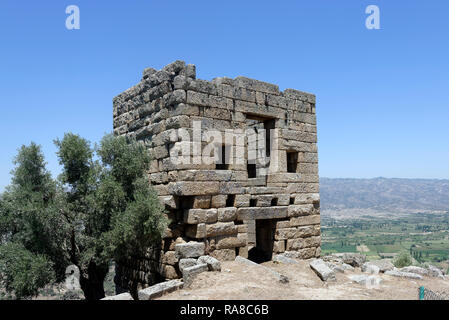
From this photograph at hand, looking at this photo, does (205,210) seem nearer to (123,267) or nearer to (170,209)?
(170,209)

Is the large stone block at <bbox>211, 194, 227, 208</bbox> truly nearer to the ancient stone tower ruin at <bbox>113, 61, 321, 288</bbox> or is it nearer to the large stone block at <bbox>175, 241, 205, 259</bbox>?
the ancient stone tower ruin at <bbox>113, 61, 321, 288</bbox>

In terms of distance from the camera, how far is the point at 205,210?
9.97m

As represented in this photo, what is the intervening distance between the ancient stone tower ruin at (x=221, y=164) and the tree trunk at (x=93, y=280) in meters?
0.86

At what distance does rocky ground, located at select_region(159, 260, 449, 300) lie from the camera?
297 inches

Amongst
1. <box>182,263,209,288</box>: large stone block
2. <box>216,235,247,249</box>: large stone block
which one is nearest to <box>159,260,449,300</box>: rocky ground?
<box>182,263,209,288</box>: large stone block

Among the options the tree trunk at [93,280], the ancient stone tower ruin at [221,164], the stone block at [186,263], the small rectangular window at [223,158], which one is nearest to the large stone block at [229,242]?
the ancient stone tower ruin at [221,164]

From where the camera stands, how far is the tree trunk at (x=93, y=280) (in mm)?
11219

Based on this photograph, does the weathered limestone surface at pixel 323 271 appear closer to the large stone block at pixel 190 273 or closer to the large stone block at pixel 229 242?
the large stone block at pixel 229 242

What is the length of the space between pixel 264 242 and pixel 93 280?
5507 mm

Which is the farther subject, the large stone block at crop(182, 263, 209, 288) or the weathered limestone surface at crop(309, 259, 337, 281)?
the weathered limestone surface at crop(309, 259, 337, 281)

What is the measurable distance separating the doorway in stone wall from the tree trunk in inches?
185
